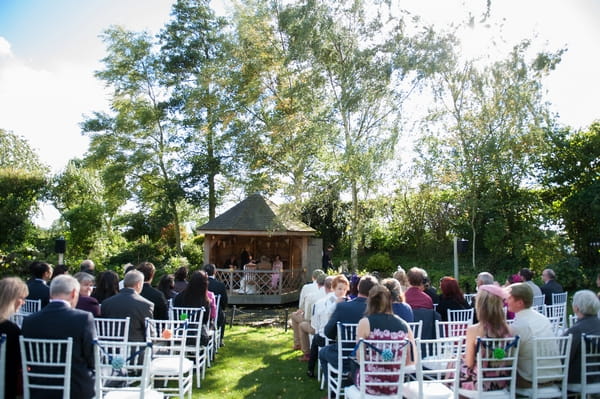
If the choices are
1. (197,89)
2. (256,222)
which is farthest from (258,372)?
(197,89)

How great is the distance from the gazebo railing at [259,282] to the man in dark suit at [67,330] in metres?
10.8

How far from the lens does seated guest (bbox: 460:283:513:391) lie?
3.76 m

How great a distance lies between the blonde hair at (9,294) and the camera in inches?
132

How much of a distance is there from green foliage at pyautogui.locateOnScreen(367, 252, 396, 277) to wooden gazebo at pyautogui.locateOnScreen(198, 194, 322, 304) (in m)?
2.79

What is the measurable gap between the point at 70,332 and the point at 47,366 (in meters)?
0.35

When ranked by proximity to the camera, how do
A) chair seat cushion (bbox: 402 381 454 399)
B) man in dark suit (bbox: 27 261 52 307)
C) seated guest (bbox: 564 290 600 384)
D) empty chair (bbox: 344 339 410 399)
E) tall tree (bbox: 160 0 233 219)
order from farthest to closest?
tall tree (bbox: 160 0 233 219)
man in dark suit (bbox: 27 261 52 307)
seated guest (bbox: 564 290 600 384)
chair seat cushion (bbox: 402 381 454 399)
empty chair (bbox: 344 339 410 399)

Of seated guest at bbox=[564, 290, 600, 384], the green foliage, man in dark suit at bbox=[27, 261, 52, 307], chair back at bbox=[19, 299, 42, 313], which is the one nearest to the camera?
seated guest at bbox=[564, 290, 600, 384]

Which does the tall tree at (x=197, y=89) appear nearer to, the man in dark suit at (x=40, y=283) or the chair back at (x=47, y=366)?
the man in dark suit at (x=40, y=283)

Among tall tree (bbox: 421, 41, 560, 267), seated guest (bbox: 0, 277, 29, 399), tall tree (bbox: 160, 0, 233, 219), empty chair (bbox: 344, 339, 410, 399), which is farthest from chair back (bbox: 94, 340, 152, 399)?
tall tree (bbox: 160, 0, 233, 219)

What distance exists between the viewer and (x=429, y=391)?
4105 mm

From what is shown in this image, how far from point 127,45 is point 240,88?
25.5ft

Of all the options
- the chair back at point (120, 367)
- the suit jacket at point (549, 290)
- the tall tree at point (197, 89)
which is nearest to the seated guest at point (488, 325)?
the chair back at point (120, 367)

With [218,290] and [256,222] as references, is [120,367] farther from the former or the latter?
[256,222]

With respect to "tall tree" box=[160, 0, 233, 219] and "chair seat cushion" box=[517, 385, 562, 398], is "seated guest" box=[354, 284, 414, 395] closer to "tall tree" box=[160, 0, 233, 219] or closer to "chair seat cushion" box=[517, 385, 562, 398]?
"chair seat cushion" box=[517, 385, 562, 398]
